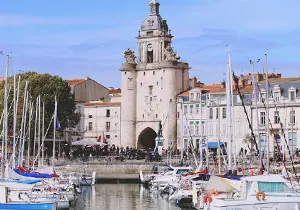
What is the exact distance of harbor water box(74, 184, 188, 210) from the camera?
53175 mm

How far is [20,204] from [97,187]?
30.3 meters

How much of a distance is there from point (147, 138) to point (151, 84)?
665 centimetres

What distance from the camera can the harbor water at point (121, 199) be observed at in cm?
5317

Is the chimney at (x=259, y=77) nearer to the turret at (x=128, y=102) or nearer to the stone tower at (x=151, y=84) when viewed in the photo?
the stone tower at (x=151, y=84)

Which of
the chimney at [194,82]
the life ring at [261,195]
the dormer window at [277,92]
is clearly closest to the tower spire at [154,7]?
the chimney at [194,82]

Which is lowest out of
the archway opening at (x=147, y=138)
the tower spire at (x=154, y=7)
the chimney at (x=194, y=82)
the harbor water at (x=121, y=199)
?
the harbor water at (x=121, y=199)

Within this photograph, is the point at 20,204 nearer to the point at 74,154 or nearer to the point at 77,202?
the point at 77,202

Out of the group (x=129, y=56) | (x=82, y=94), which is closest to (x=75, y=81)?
(x=82, y=94)

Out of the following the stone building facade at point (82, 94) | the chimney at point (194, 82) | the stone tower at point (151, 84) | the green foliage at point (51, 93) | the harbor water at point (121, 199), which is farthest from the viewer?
the stone building facade at point (82, 94)

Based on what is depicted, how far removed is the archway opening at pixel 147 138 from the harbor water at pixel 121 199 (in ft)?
105

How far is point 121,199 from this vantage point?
58.7m

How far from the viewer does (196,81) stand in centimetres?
11419

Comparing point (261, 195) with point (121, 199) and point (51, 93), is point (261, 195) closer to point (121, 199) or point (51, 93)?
point (121, 199)

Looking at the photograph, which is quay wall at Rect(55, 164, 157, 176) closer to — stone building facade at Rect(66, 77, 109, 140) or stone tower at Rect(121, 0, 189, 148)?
stone tower at Rect(121, 0, 189, 148)
